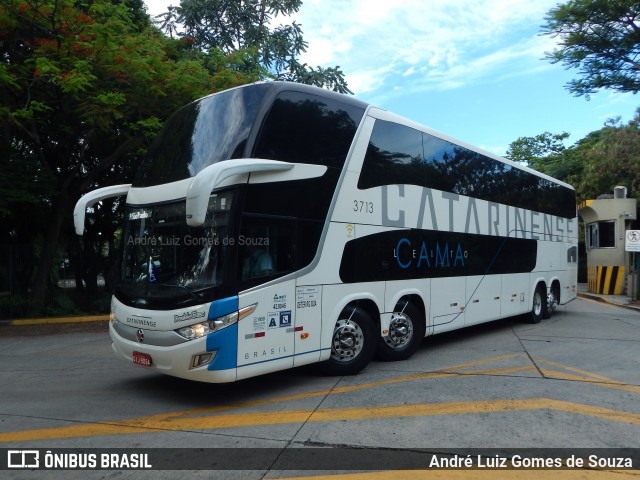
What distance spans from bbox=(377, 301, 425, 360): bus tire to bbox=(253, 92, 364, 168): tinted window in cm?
274

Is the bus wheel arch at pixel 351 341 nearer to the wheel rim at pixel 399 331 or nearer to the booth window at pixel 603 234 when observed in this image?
the wheel rim at pixel 399 331

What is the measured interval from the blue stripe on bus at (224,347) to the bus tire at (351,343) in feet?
5.68

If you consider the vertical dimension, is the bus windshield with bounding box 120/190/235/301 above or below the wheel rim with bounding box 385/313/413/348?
above

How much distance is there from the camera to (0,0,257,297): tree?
10.8 metres

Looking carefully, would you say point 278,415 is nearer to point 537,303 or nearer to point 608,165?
point 537,303

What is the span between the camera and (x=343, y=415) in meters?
5.41

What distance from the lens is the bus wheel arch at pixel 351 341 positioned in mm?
7023

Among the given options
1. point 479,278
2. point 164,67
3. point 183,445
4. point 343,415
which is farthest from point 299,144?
point 164,67

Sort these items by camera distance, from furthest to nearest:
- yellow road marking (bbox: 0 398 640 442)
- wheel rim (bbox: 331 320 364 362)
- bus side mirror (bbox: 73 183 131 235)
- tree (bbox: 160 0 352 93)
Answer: tree (bbox: 160 0 352 93), wheel rim (bbox: 331 320 364 362), bus side mirror (bbox: 73 183 131 235), yellow road marking (bbox: 0 398 640 442)

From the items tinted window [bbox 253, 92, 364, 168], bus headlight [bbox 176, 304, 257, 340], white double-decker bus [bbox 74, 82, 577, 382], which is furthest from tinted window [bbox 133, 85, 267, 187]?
bus headlight [bbox 176, 304, 257, 340]

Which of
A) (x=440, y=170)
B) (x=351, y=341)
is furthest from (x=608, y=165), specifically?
(x=351, y=341)

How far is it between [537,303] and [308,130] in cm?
925

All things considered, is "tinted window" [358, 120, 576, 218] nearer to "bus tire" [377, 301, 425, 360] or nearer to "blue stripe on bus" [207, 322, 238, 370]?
"bus tire" [377, 301, 425, 360]

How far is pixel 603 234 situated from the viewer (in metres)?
26.2
